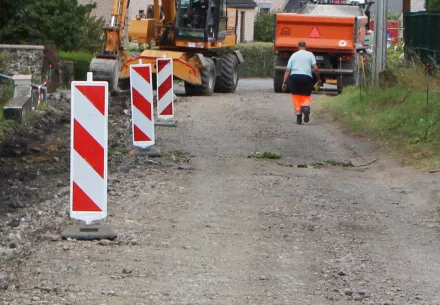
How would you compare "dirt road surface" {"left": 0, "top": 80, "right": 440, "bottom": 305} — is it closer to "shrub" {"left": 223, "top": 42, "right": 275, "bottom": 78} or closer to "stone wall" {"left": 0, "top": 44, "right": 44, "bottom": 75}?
"stone wall" {"left": 0, "top": 44, "right": 44, "bottom": 75}

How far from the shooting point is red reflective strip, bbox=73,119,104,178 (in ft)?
28.3

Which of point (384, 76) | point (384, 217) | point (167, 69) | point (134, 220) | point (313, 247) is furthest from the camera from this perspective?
point (384, 76)

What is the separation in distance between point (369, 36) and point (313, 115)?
1626 centimetres

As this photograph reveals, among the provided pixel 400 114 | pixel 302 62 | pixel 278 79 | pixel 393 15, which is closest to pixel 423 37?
pixel 278 79

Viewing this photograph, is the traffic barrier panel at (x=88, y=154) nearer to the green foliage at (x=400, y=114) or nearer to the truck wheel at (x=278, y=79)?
the green foliage at (x=400, y=114)

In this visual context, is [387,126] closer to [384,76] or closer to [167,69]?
[167,69]

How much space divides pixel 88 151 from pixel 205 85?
18.9 m

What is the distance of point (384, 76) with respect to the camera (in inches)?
878

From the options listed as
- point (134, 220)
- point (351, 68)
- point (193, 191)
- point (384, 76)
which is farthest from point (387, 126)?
point (351, 68)

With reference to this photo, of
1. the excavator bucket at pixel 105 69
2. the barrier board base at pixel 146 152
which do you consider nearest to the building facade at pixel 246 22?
the excavator bucket at pixel 105 69

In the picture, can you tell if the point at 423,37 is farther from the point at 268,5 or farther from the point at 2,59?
the point at 268,5

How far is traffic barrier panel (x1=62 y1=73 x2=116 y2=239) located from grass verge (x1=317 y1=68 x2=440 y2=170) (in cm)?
604

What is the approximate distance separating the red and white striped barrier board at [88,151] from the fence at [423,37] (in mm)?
16650

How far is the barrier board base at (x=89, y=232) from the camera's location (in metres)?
8.47
